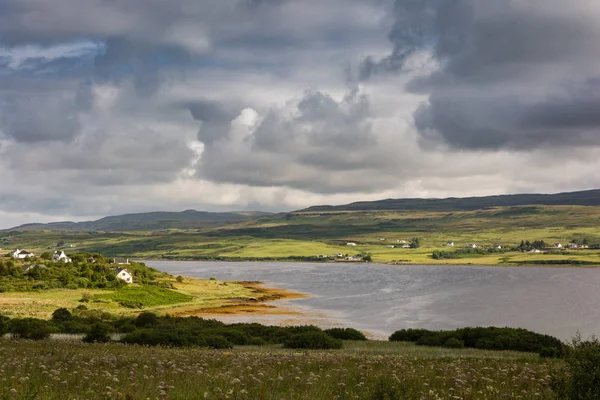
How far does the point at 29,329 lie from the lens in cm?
4059

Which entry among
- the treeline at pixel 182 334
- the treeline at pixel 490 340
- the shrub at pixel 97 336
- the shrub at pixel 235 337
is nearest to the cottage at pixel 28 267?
the treeline at pixel 182 334

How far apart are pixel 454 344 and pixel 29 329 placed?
3015cm

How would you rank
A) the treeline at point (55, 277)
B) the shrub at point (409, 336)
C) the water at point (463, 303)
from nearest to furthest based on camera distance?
the shrub at point (409, 336)
the water at point (463, 303)
the treeline at point (55, 277)

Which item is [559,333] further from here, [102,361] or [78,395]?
[78,395]

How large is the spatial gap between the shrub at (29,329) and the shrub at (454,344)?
26938 millimetres

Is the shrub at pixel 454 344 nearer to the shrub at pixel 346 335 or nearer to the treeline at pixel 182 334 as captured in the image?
the treeline at pixel 182 334

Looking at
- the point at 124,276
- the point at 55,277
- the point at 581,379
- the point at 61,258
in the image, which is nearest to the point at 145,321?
the point at 581,379

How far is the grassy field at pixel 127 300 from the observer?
7125cm

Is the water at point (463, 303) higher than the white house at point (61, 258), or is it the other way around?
the white house at point (61, 258)

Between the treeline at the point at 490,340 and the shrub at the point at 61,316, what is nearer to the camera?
the treeline at the point at 490,340

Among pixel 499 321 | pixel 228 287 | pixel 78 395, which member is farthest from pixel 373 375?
pixel 228 287

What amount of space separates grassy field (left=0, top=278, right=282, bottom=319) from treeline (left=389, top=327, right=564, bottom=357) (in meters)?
41.8

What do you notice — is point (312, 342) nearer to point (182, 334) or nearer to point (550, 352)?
point (182, 334)

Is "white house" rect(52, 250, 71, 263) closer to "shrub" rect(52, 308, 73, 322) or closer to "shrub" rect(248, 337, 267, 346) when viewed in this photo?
"shrub" rect(52, 308, 73, 322)
